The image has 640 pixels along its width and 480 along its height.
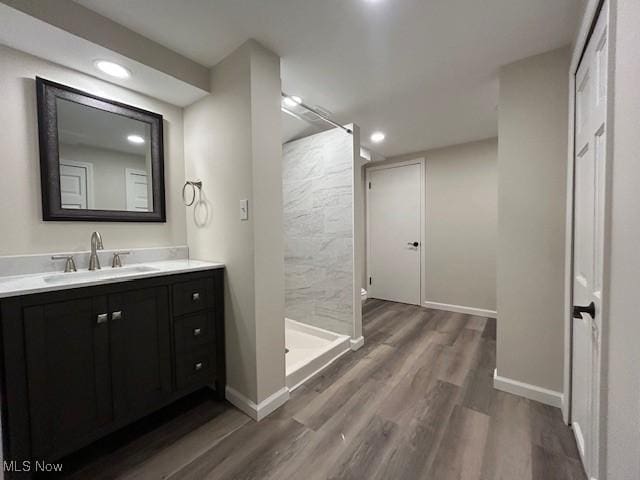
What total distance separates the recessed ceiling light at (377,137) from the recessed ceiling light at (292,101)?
1155 millimetres

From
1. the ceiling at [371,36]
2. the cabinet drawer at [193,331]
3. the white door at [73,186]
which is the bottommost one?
the cabinet drawer at [193,331]

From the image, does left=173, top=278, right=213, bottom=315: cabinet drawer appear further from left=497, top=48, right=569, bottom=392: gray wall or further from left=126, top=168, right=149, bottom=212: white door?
left=497, top=48, right=569, bottom=392: gray wall

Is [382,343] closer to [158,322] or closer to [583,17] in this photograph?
[158,322]

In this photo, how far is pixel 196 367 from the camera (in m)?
1.64

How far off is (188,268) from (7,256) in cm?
87

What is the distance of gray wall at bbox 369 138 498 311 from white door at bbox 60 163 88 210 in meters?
3.68

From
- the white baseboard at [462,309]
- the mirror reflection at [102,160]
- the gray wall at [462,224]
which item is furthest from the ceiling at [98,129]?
the white baseboard at [462,309]

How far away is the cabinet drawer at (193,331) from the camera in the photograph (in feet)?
5.13

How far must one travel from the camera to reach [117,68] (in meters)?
1.55

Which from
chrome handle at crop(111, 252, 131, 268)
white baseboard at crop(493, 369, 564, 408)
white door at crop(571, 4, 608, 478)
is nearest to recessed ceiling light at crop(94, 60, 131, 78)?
chrome handle at crop(111, 252, 131, 268)

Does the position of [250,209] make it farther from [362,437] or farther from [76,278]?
[362,437]

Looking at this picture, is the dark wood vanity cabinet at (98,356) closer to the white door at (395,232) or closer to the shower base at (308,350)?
the shower base at (308,350)

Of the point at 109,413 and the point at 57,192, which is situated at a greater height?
the point at 57,192

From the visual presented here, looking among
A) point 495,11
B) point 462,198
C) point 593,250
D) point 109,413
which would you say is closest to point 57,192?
point 109,413
